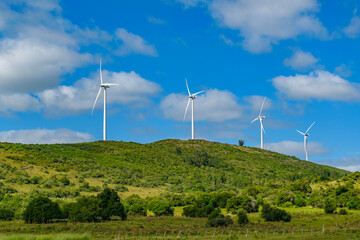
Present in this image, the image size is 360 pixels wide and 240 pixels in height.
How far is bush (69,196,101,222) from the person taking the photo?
58.3 meters

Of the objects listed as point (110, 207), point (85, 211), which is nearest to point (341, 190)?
point (110, 207)

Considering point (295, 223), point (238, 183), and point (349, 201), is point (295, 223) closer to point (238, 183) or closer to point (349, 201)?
point (349, 201)

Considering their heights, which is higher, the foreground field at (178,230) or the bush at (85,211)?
the bush at (85,211)

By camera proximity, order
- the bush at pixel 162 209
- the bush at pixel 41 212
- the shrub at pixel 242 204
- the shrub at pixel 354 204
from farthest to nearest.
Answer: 1. the shrub at pixel 354 204
2. the shrub at pixel 242 204
3. the bush at pixel 162 209
4. the bush at pixel 41 212

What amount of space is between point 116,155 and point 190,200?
5571 centimetres

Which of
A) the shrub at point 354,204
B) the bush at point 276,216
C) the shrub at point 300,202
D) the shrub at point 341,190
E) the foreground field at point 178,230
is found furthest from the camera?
the shrub at point 341,190

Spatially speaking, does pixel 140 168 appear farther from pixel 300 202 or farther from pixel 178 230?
pixel 178 230

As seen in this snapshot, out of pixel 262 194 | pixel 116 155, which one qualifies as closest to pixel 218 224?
pixel 262 194

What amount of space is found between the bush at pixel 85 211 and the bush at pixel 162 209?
35.8 ft

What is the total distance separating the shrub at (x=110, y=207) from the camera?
201 feet

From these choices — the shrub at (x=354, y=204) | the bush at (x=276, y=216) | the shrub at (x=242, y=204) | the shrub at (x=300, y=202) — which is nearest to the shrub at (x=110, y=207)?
the bush at (x=276, y=216)

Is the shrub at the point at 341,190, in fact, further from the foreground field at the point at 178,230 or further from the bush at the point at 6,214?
the bush at the point at 6,214

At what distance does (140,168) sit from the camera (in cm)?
A: 12031

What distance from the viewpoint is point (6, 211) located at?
2356 inches
